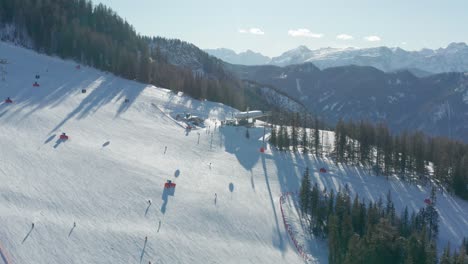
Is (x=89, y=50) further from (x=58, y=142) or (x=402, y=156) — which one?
(x=402, y=156)

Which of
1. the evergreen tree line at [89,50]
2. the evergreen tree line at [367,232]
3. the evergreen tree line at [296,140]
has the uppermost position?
the evergreen tree line at [89,50]

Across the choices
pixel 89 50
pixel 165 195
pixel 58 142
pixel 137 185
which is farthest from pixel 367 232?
pixel 89 50

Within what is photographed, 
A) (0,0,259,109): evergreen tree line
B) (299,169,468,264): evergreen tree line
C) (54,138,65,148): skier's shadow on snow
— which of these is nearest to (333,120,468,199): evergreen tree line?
(299,169,468,264): evergreen tree line

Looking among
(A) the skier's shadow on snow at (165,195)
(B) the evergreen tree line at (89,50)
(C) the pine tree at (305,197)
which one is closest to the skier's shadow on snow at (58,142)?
(A) the skier's shadow on snow at (165,195)

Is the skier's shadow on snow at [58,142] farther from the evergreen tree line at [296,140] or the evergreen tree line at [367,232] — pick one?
the evergreen tree line at [296,140]

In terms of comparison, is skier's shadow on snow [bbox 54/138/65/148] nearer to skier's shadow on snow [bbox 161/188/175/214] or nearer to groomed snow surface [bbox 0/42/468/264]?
groomed snow surface [bbox 0/42/468/264]

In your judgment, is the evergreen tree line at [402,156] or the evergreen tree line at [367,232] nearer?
the evergreen tree line at [367,232]

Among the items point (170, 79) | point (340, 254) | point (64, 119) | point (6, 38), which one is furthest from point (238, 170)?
point (6, 38)
